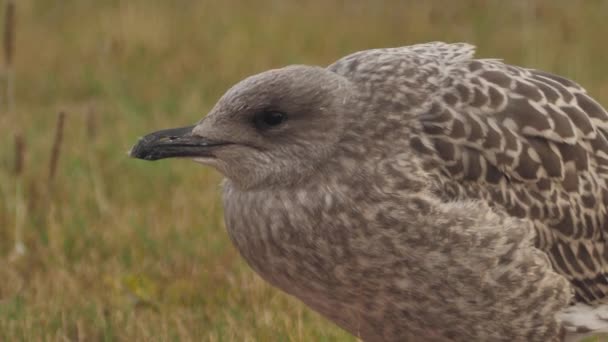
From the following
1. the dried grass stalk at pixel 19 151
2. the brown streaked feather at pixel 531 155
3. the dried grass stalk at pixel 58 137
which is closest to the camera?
the brown streaked feather at pixel 531 155

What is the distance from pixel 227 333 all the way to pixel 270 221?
3.77ft

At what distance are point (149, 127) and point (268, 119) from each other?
4.77 meters

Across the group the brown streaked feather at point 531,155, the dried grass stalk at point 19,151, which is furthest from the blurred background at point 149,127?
the brown streaked feather at point 531,155

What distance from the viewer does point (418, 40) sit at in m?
11.2

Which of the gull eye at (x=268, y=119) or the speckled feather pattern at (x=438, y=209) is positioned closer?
the speckled feather pattern at (x=438, y=209)

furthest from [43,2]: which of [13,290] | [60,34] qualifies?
[13,290]

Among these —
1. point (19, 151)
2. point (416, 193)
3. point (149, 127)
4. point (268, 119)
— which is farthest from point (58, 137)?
point (149, 127)

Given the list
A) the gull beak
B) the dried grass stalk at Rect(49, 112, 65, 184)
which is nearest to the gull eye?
the gull beak

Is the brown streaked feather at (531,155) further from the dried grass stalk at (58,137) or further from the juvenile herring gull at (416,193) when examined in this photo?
the dried grass stalk at (58,137)

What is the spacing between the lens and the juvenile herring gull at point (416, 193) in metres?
4.31

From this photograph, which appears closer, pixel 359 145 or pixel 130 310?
pixel 359 145

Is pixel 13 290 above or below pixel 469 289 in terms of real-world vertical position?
below

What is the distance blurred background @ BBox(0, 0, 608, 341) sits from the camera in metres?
5.80

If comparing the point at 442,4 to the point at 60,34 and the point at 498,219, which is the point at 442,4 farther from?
the point at 498,219
